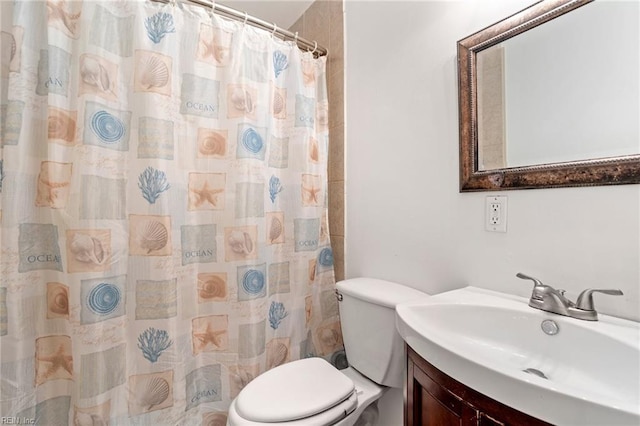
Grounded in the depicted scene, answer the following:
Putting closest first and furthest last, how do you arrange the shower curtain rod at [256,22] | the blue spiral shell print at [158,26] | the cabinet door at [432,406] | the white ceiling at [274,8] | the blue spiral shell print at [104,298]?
the cabinet door at [432,406]
the blue spiral shell print at [104,298]
the blue spiral shell print at [158,26]
the shower curtain rod at [256,22]
the white ceiling at [274,8]

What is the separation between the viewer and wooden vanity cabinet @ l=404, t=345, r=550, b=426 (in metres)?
0.54

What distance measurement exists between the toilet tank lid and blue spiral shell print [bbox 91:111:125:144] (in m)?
1.03

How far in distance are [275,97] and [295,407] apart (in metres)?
1.29

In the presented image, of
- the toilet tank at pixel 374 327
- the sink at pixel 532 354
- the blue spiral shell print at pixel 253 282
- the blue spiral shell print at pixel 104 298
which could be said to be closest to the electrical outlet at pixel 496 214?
the sink at pixel 532 354

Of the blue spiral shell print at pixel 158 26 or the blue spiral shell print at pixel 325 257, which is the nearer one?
the blue spiral shell print at pixel 158 26

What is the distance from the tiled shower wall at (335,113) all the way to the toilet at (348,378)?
14.8 inches

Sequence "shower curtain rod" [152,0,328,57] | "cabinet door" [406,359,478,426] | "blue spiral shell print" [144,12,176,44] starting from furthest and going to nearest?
"shower curtain rod" [152,0,328,57] < "blue spiral shell print" [144,12,176,44] < "cabinet door" [406,359,478,426]

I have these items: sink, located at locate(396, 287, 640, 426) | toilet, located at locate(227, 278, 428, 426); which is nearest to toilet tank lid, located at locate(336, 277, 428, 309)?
toilet, located at locate(227, 278, 428, 426)

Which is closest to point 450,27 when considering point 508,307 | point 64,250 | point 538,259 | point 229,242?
point 538,259

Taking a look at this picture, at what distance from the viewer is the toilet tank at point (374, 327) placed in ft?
3.61

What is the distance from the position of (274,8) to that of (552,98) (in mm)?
1643

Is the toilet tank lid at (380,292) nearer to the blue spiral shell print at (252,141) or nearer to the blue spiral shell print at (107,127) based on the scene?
the blue spiral shell print at (252,141)

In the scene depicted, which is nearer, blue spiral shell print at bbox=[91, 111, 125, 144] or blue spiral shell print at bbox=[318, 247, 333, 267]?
blue spiral shell print at bbox=[91, 111, 125, 144]

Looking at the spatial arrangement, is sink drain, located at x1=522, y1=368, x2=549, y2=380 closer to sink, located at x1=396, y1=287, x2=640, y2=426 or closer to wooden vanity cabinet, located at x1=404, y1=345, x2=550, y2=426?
sink, located at x1=396, y1=287, x2=640, y2=426
